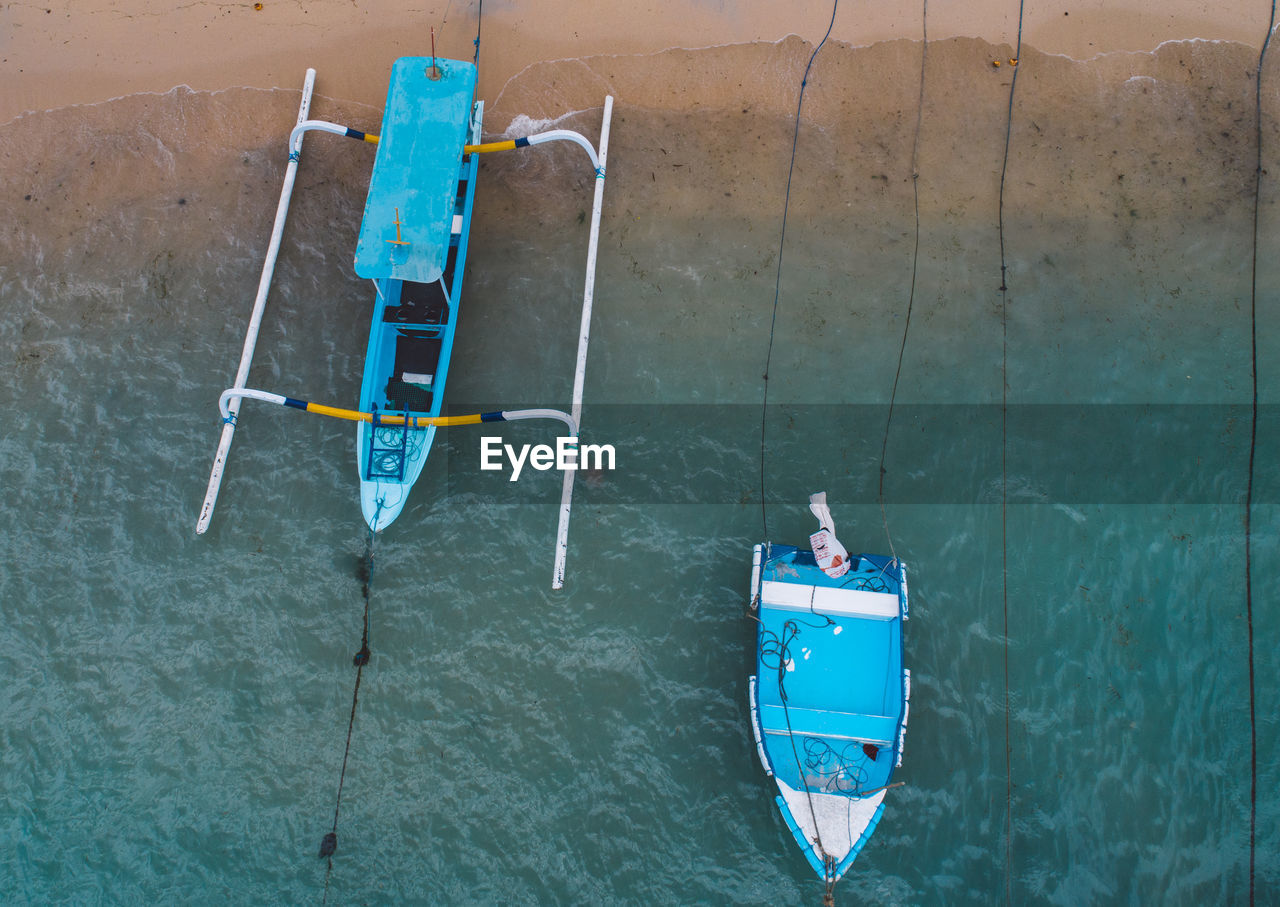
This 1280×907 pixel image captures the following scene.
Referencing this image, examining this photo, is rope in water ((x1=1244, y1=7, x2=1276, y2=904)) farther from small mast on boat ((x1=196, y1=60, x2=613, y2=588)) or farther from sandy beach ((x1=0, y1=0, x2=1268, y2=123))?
small mast on boat ((x1=196, y1=60, x2=613, y2=588))

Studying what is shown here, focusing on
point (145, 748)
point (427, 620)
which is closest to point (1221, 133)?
point (427, 620)

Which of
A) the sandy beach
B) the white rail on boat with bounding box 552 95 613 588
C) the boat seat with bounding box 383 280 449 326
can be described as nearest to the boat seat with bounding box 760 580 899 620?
the white rail on boat with bounding box 552 95 613 588

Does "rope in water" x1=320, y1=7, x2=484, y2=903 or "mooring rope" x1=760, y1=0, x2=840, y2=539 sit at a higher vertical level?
"mooring rope" x1=760, y1=0, x2=840, y2=539

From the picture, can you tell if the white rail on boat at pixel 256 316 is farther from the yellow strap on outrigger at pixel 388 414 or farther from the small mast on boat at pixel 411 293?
the yellow strap on outrigger at pixel 388 414

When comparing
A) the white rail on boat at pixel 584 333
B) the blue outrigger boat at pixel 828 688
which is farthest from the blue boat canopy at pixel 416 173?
the blue outrigger boat at pixel 828 688

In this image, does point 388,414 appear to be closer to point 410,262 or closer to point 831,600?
point 410,262

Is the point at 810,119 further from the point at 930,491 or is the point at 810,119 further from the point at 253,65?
the point at 253,65

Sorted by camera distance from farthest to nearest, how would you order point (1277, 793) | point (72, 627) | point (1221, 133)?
point (1221, 133), point (72, 627), point (1277, 793)
